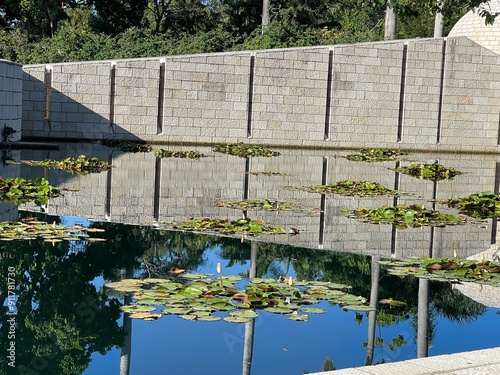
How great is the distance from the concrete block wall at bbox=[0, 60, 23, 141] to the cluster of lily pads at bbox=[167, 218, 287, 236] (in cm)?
999

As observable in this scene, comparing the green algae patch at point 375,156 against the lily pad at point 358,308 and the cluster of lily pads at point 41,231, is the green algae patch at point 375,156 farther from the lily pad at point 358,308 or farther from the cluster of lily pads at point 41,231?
the lily pad at point 358,308

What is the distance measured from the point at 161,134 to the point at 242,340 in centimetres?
1806

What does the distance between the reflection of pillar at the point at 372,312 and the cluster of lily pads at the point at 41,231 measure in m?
2.47

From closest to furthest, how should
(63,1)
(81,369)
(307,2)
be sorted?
(81,369) < (63,1) < (307,2)

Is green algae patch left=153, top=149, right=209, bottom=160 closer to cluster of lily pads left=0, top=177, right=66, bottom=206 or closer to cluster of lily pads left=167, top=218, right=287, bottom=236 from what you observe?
cluster of lily pads left=0, top=177, right=66, bottom=206

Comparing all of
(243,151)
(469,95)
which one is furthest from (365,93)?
(243,151)

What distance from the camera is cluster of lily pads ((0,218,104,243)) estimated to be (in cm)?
836

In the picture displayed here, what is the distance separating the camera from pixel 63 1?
37.6 m

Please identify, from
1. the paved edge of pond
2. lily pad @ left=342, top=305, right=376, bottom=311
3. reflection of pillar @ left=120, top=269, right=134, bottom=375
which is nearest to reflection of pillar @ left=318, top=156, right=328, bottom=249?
lily pad @ left=342, top=305, right=376, bottom=311

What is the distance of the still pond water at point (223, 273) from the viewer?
521cm

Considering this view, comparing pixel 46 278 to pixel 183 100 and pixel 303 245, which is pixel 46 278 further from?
pixel 183 100

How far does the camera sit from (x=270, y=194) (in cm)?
1272

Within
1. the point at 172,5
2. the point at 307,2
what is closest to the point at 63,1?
the point at 172,5

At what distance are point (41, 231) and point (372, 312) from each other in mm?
3570
